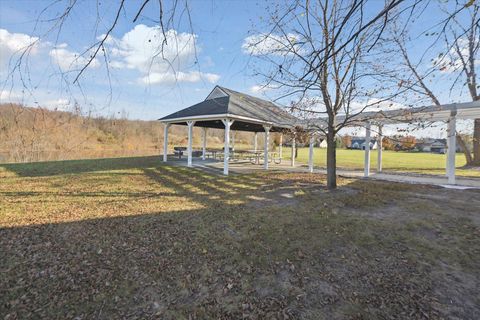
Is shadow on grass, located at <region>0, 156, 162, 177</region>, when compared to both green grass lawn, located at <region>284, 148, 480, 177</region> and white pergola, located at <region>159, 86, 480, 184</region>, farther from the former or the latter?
green grass lawn, located at <region>284, 148, 480, 177</region>

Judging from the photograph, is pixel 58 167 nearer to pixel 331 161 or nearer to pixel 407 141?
pixel 331 161

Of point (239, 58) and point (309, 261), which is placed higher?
point (239, 58)

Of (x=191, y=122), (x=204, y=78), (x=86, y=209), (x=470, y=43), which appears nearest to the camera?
(x=204, y=78)

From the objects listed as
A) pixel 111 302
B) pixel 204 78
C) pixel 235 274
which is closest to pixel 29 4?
pixel 204 78

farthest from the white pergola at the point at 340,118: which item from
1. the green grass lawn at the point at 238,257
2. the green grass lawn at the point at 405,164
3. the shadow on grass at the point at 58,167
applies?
the shadow on grass at the point at 58,167

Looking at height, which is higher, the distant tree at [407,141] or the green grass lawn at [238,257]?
the distant tree at [407,141]

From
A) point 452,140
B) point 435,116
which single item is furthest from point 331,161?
point 435,116

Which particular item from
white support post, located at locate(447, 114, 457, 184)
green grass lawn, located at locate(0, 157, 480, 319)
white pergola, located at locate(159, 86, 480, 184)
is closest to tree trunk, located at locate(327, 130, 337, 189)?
white pergola, located at locate(159, 86, 480, 184)

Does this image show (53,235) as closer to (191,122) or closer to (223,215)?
(223,215)

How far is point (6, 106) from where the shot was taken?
204 centimetres

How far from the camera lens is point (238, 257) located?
3.80m

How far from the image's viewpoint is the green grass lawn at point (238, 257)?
2.80 metres

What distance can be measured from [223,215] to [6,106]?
4298 mm

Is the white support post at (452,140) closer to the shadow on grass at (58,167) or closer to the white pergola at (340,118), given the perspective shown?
the white pergola at (340,118)
